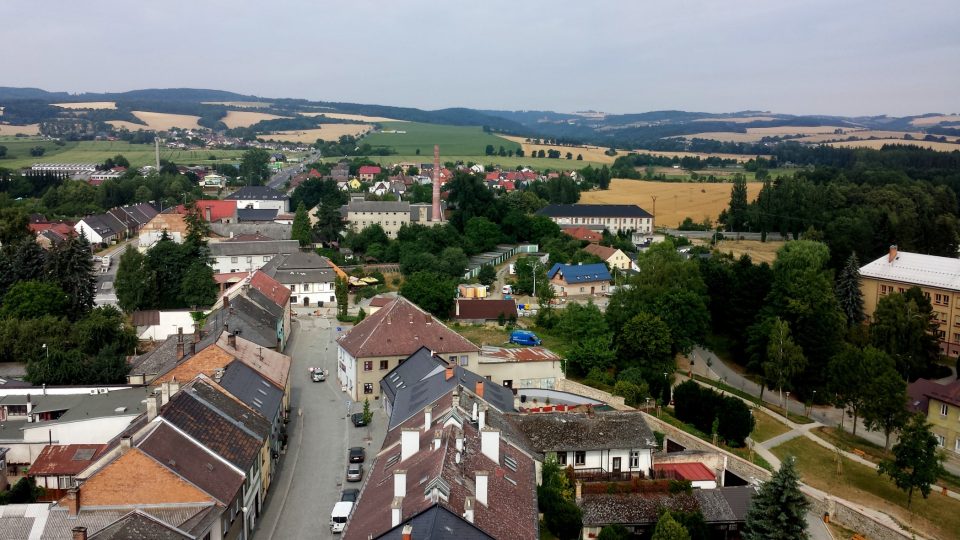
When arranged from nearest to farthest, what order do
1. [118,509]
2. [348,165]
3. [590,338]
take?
[118,509]
[590,338]
[348,165]

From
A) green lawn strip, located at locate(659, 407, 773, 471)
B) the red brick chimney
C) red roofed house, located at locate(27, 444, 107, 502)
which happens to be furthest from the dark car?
green lawn strip, located at locate(659, 407, 773, 471)

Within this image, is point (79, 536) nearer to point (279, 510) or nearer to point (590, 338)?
point (279, 510)

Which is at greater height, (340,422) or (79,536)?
(79,536)

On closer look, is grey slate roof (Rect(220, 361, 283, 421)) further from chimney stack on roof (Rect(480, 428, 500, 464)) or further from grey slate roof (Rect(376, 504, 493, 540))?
grey slate roof (Rect(376, 504, 493, 540))

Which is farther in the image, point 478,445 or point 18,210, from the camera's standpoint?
point 18,210

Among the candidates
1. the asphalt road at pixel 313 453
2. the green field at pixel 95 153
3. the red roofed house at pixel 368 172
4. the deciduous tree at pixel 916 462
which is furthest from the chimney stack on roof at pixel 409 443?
the green field at pixel 95 153

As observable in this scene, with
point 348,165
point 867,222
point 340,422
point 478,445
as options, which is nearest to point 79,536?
point 478,445
